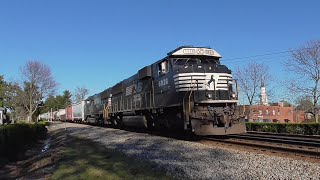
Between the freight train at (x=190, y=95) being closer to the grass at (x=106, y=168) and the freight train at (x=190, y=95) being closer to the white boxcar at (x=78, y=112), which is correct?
the grass at (x=106, y=168)

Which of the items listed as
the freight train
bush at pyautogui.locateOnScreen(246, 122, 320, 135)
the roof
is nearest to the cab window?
the freight train

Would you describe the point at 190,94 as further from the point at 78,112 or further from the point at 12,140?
the point at 78,112

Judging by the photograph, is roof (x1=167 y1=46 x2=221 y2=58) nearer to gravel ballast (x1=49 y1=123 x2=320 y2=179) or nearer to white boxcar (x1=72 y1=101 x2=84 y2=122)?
gravel ballast (x1=49 y1=123 x2=320 y2=179)

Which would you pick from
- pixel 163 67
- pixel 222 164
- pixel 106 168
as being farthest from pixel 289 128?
pixel 106 168

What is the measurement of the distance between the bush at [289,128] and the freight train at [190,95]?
29.7 ft

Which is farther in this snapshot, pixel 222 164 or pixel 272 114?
pixel 272 114

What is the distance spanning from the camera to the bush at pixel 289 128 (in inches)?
879

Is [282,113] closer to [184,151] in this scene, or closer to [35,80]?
[35,80]

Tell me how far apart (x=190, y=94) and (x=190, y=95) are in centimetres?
4

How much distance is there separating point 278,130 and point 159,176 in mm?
18800

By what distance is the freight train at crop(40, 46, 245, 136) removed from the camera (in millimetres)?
14641

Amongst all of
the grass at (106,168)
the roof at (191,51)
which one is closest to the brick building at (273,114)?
the roof at (191,51)

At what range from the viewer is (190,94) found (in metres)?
14.8

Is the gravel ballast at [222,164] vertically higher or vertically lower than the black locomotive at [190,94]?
lower
